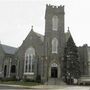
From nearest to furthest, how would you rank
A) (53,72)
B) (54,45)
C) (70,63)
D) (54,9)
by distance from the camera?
1. (70,63)
2. (53,72)
3. (54,45)
4. (54,9)

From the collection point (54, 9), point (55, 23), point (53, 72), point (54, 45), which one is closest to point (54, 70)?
point (53, 72)

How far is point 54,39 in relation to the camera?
4669cm

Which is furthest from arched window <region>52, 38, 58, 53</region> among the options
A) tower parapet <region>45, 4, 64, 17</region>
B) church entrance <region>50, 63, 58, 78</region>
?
tower parapet <region>45, 4, 64, 17</region>

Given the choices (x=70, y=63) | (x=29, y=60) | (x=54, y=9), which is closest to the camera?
(x=70, y=63)

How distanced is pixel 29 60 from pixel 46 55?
4922 millimetres

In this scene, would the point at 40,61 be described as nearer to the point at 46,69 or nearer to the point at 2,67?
the point at 46,69

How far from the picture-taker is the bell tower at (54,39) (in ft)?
148

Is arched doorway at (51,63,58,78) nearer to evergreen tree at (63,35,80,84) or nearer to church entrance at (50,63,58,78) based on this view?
church entrance at (50,63,58,78)

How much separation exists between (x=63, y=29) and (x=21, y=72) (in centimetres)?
1372

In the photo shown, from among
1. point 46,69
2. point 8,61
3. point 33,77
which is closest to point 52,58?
point 46,69

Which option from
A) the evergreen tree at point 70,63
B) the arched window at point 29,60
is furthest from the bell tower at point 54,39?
the arched window at point 29,60

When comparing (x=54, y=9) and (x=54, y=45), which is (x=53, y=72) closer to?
(x=54, y=45)

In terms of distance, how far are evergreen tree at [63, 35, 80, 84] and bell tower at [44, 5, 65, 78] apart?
3.68 feet

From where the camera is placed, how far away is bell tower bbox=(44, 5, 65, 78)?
4522 cm
